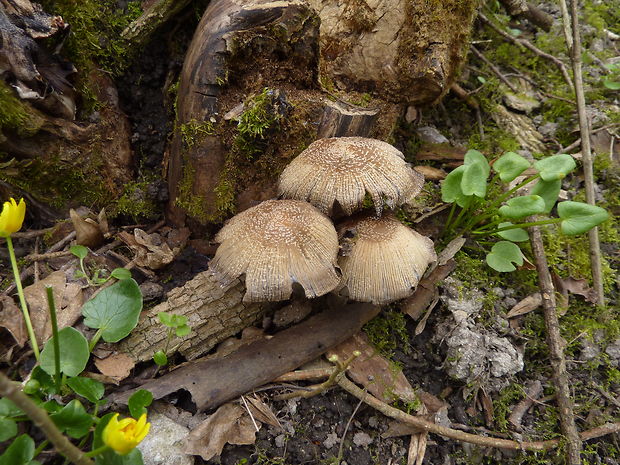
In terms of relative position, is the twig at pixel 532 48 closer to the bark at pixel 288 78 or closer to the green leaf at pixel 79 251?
the bark at pixel 288 78

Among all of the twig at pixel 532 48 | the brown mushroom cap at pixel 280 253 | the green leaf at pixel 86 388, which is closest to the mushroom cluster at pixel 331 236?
the brown mushroom cap at pixel 280 253

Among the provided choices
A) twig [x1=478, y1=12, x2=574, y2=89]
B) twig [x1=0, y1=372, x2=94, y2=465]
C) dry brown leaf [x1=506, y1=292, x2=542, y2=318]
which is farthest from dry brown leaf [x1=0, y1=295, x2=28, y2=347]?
twig [x1=478, y1=12, x2=574, y2=89]

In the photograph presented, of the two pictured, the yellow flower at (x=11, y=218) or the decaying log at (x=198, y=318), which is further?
the decaying log at (x=198, y=318)

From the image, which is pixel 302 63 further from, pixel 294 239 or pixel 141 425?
pixel 141 425

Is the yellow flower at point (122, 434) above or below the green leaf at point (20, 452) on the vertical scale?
above

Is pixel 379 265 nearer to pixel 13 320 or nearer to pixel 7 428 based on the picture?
pixel 7 428

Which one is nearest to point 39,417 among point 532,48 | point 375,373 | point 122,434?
point 122,434
